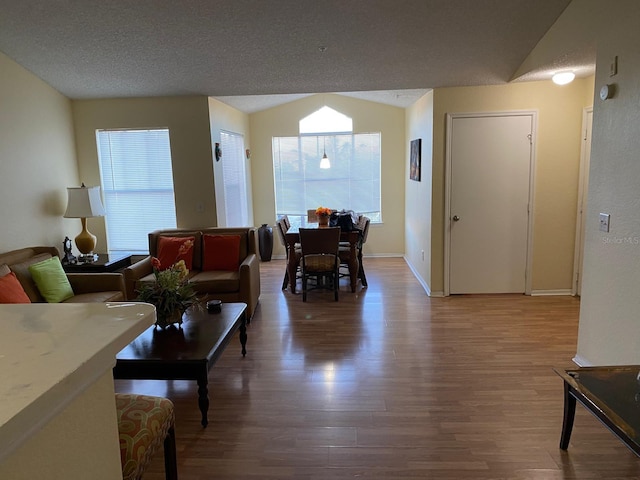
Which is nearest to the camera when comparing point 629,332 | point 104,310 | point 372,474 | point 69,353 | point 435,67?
point 69,353

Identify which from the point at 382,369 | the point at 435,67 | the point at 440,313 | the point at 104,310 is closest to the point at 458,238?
the point at 440,313

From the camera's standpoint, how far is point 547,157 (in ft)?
15.9

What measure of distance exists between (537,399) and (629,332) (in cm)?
69

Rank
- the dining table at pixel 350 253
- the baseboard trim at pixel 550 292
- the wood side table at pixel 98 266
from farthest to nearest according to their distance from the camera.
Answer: the dining table at pixel 350 253 → the baseboard trim at pixel 550 292 → the wood side table at pixel 98 266

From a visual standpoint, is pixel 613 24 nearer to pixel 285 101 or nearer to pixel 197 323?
pixel 197 323

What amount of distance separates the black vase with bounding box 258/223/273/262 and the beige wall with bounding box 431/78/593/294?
3035 millimetres

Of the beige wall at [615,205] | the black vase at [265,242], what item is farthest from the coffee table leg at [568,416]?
the black vase at [265,242]

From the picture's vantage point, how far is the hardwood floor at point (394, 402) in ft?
7.47

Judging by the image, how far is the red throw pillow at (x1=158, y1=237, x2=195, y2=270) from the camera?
4688mm

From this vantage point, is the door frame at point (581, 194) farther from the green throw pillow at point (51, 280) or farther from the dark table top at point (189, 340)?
the green throw pillow at point (51, 280)

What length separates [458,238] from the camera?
504 cm

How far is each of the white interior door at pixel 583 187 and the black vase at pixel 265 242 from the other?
14.3 ft

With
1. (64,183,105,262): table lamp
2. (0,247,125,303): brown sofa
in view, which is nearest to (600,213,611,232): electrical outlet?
(0,247,125,303): brown sofa

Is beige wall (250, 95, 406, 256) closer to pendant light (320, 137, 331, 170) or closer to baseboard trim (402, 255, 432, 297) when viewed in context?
pendant light (320, 137, 331, 170)
